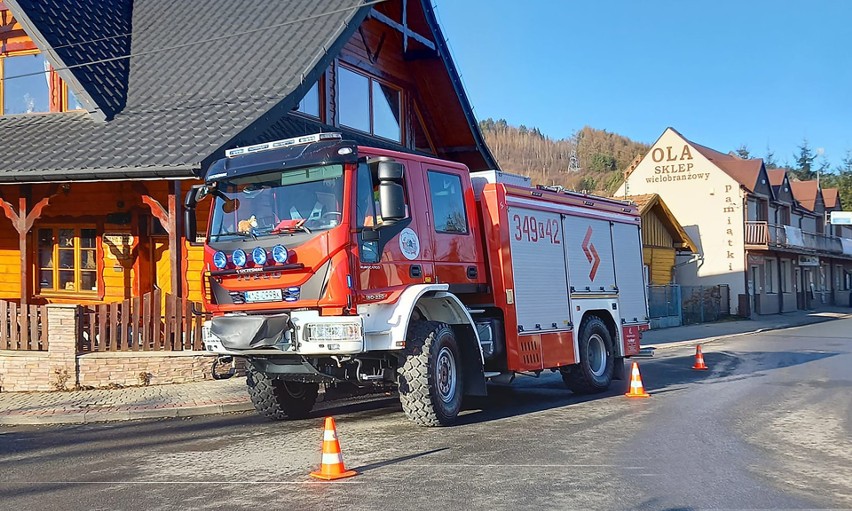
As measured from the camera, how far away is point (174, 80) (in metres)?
16.0

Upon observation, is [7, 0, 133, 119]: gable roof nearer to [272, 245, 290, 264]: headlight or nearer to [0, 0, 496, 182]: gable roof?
[0, 0, 496, 182]: gable roof

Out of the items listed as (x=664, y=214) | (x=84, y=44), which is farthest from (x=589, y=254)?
(x=664, y=214)

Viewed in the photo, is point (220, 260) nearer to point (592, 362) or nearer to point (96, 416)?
point (96, 416)

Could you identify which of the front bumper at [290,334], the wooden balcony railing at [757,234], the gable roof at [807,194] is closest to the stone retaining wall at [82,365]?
the front bumper at [290,334]

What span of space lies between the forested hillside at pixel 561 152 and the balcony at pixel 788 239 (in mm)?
44044

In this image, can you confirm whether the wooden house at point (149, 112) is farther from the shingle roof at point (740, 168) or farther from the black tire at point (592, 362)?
the shingle roof at point (740, 168)

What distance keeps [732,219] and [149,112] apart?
35.0 m

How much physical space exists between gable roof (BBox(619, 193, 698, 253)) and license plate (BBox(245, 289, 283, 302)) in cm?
2731

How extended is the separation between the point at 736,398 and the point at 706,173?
3422cm

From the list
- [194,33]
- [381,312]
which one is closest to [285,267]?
[381,312]

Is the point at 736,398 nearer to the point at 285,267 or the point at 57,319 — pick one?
the point at 285,267

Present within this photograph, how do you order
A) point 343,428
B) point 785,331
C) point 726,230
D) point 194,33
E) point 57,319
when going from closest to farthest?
1. point 343,428
2. point 57,319
3. point 194,33
4. point 785,331
5. point 726,230

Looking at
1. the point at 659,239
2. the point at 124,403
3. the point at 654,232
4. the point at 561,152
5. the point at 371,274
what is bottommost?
the point at 124,403

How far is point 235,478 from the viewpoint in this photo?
22.3 feet
